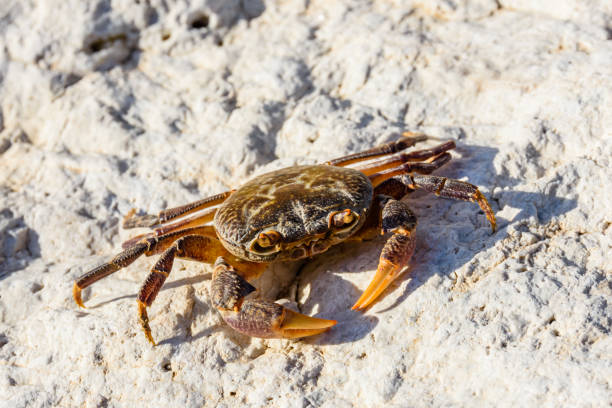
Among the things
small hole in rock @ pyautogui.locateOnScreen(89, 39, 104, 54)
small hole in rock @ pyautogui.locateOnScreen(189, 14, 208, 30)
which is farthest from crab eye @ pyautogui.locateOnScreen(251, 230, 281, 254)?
small hole in rock @ pyautogui.locateOnScreen(89, 39, 104, 54)

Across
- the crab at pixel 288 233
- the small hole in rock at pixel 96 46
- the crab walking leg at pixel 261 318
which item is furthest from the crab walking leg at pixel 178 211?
the small hole in rock at pixel 96 46

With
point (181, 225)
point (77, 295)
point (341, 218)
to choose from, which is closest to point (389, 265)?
point (341, 218)

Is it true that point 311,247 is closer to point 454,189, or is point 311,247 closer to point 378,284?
point 378,284

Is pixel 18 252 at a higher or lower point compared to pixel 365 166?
lower

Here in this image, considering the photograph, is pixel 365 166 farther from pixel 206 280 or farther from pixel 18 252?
pixel 18 252

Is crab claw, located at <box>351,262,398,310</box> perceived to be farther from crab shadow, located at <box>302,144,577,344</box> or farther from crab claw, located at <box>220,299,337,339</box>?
crab claw, located at <box>220,299,337,339</box>

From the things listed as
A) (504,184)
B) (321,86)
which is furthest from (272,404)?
(321,86)
